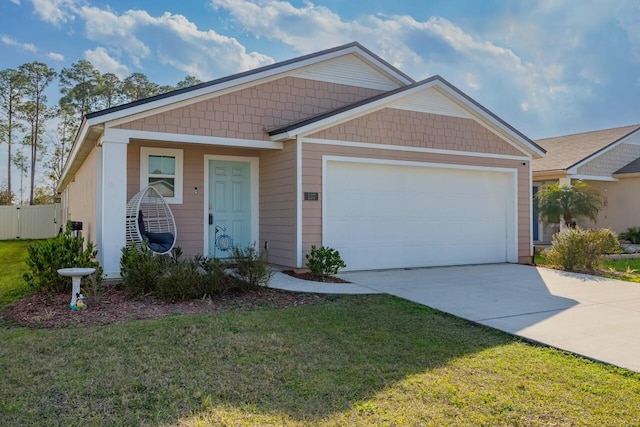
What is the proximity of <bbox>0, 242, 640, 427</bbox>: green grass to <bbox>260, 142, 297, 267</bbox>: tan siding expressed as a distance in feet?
13.1

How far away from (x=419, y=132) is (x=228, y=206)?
4634 millimetres

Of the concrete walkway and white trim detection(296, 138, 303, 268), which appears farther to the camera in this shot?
white trim detection(296, 138, 303, 268)

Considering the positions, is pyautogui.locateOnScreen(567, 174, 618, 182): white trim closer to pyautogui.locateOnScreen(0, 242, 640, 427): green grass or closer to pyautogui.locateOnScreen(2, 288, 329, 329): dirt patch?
pyautogui.locateOnScreen(2, 288, 329, 329): dirt patch

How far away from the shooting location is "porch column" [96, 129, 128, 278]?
8242 millimetres

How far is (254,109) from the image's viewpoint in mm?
9914

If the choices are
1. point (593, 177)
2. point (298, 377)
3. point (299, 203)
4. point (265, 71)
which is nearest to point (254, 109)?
point (265, 71)

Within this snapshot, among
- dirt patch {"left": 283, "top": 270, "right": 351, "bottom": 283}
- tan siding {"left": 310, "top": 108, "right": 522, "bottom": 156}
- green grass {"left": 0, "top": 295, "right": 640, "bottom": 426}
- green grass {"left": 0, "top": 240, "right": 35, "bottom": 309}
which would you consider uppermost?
tan siding {"left": 310, "top": 108, "right": 522, "bottom": 156}

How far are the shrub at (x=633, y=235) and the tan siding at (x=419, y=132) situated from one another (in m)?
7.75

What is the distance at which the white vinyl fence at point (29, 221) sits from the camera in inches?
943

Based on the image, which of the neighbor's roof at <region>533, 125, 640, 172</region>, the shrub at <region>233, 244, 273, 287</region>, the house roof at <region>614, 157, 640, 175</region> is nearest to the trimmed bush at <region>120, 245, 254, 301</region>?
the shrub at <region>233, 244, 273, 287</region>

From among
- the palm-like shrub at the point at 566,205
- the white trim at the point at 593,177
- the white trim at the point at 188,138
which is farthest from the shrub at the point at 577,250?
the white trim at the point at 593,177

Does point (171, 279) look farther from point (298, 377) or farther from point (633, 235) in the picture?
point (633, 235)

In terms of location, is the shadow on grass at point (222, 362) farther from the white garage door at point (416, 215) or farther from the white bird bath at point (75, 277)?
the white garage door at point (416, 215)

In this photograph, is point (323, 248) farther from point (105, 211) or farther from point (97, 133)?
point (97, 133)
